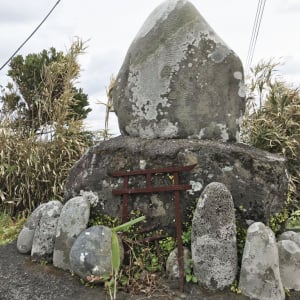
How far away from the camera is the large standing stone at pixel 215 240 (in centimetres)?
291

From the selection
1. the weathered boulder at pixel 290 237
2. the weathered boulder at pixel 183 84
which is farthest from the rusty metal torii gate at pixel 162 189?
the weathered boulder at pixel 290 237

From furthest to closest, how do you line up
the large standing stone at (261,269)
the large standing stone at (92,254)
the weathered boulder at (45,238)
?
the weathered boulder at (45,238) < the large standing stone at (92,254) < the large standing stone at (261,269)

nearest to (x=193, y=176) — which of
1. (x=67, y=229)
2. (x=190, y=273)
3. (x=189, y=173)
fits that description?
(x=189, y=173)

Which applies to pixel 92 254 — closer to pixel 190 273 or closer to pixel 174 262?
pixel 174 262

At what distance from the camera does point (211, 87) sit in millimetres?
3703

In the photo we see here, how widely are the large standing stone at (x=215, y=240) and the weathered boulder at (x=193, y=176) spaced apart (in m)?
0.28

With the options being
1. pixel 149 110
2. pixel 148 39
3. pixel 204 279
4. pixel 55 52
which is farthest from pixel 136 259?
pixel 55 52

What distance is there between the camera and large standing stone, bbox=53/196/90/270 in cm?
329

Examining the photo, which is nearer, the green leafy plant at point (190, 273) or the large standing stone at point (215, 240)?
the large standing stone at point (215, 240)

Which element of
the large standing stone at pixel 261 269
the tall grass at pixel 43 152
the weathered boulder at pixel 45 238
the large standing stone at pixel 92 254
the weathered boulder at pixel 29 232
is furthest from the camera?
the tall grass at pixel 43 152

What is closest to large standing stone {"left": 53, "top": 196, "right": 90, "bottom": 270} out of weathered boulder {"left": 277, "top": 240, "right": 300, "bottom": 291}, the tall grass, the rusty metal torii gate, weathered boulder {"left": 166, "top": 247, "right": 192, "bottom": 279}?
the rusty metal torii gate

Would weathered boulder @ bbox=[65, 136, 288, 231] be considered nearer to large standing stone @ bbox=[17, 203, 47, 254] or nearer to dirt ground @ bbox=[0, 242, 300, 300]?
large standing stone @ bbox=[17, 203, 47, 254]

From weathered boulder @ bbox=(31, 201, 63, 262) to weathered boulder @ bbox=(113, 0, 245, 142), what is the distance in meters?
0.98

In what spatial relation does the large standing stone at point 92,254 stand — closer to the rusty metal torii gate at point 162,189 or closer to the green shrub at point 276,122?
the rusty metal torii gate at point 162,189
